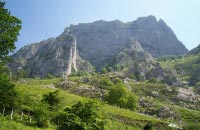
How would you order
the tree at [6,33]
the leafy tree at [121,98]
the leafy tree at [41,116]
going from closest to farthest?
1. the tree at [6,33]
2. the leafy tree at [41,116]
3. the leafy tree at [121,98]

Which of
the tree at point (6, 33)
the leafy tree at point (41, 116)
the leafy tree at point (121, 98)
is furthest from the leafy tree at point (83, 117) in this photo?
the leafy tree at point (121, 98)

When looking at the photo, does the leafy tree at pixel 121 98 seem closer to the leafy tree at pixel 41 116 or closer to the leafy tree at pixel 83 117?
the leafy tree at pixel 41 116

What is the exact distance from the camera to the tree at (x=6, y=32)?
39250mm

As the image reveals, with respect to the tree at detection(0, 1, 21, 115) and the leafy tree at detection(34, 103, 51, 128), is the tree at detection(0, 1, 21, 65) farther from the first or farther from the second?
the leafy tree at detection(34, 103, 51, 128)

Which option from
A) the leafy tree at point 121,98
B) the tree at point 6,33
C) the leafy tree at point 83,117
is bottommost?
the leafy tree at point 121,98

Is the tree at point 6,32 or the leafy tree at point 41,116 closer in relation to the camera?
the tree at point 6,32

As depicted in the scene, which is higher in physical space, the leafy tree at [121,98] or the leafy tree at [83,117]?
the leafy tree at [83,117]

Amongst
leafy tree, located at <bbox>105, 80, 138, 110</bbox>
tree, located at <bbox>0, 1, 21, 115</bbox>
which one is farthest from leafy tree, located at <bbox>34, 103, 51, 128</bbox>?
leafy tree, located at <bbox>105, 80, 138, 110</bbox>

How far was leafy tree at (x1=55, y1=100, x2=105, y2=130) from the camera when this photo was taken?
121 ft

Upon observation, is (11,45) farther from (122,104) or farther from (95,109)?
(122,104)

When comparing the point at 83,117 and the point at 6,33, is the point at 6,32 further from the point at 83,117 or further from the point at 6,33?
the point at 83,117

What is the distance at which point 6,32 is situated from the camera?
39844mm

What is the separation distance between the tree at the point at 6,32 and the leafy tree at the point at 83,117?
10424 mm

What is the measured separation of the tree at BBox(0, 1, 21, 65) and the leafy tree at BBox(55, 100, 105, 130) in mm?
10424
